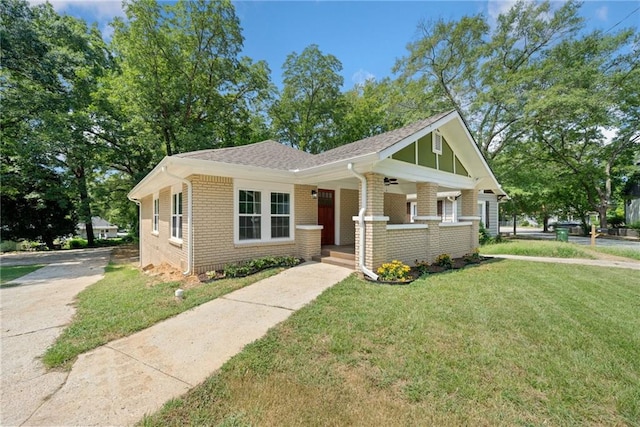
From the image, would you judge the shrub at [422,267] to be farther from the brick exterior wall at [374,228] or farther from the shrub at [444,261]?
the brick exterior wall at [374,228]

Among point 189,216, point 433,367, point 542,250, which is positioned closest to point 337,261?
point 189,216

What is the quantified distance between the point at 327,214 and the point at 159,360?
7545 mm

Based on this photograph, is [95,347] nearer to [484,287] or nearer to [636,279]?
[484,287]

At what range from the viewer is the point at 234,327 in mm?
4211

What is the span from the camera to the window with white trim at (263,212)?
7.71 m

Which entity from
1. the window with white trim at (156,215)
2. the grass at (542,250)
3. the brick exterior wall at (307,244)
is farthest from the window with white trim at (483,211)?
the window with white trim at (156,215)

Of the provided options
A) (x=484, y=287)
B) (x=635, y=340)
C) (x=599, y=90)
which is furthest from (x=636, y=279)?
(x=599, y=90)

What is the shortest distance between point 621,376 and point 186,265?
8329 mm

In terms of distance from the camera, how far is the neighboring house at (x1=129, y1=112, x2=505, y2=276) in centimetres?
688

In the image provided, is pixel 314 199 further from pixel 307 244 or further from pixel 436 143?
pixel 436 143

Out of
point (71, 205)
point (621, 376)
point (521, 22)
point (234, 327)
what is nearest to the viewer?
point (621, 376)

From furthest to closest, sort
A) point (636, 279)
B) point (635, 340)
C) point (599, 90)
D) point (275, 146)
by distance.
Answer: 1. point (599, 90)
2. point (275, 146)
3. point (636, 279)
4. point (635, 340)

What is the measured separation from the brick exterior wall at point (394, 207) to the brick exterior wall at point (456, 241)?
2.77 meters

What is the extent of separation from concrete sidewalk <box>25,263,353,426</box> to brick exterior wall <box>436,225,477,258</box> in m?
5.86
